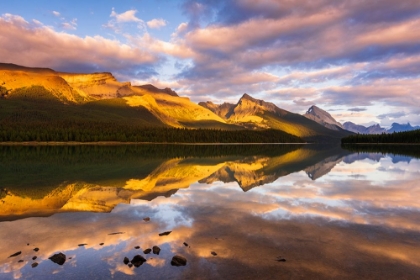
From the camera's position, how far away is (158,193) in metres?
33.3

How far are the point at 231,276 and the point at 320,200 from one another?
1900cm

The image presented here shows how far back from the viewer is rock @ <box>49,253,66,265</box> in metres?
14.4

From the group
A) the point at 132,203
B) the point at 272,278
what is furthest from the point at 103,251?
the point at 132,203

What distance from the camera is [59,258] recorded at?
573 inches

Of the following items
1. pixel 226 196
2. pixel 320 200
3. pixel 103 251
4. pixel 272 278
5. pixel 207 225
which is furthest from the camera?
pixel 226 196

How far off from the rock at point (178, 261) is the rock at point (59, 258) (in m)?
5.02

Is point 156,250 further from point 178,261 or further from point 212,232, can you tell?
point 212,232

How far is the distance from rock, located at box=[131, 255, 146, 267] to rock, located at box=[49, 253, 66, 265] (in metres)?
3.19

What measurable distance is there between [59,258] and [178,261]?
549 cm

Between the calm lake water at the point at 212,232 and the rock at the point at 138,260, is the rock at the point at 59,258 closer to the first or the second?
the calm lake water at the point at 212,232

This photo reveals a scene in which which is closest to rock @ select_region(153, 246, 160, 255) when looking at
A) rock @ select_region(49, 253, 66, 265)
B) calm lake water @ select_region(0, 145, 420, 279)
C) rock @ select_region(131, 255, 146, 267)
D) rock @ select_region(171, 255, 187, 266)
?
calm lake water @ select_region(0, 145, 420, 279)

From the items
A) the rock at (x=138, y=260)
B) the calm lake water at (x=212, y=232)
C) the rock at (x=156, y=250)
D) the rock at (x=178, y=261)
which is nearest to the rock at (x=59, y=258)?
the calm lake water at (x=212, y=232)

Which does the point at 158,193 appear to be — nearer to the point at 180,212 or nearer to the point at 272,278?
the point at 180,212

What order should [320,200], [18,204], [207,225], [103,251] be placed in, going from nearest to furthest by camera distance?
[103,251]
[207,225]
[18,204]
[320,200]
